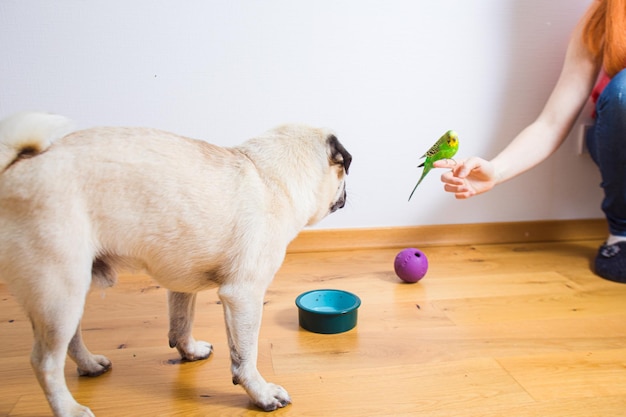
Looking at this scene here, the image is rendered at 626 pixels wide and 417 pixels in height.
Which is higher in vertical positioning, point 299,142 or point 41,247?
point 299,142

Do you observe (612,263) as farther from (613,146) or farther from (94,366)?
(94,366)

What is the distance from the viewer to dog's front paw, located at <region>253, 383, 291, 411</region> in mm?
1253

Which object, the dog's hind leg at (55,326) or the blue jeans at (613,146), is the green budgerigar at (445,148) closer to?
the blue jeans at (613,146)

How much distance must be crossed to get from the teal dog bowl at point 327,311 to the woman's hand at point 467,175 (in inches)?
20.4

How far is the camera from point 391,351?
1540 mm

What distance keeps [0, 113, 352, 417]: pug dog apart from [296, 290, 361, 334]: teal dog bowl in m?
0.37

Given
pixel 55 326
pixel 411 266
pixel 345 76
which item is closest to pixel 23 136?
pixel 55 326

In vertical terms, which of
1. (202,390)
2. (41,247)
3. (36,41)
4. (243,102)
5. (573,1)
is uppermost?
(573,1)

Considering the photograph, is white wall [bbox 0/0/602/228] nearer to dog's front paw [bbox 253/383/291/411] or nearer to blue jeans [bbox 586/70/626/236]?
blue jeans [bbox 586/70/626/236]

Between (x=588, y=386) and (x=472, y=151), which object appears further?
(x=472, y=151)

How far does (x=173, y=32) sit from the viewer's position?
7.09 ft

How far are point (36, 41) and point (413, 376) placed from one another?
71.2 inches

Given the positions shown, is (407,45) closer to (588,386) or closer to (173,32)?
(173,32)

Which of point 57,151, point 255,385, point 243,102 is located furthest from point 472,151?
point 57,151
